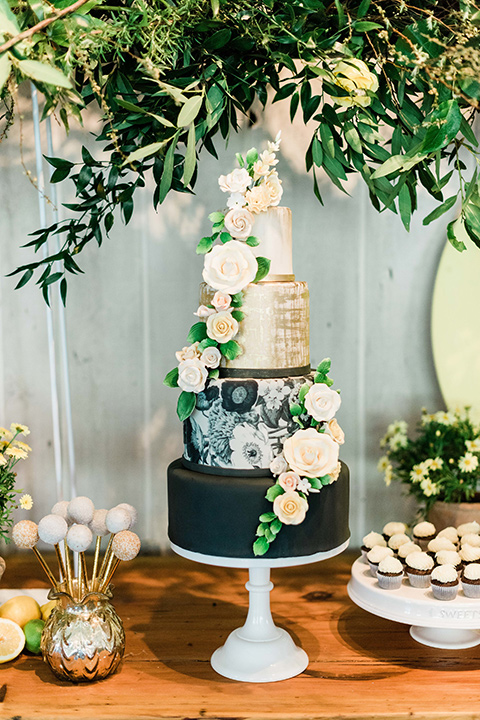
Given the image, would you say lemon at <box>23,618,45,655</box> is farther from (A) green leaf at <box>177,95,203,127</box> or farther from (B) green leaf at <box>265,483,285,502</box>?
(A) green leaf at <box>177,95,203,127</box>

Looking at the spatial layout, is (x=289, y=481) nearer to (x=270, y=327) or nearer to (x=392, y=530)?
(x=270, y=327)

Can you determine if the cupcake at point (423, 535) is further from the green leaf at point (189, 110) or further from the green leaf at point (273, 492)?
the green leaf at point (189, 110)

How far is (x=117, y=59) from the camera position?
103 cm

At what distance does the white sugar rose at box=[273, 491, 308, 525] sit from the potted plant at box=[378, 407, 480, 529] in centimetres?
47

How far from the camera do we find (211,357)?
3.37ft

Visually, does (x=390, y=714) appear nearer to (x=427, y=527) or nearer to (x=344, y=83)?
(x=427, y=527)

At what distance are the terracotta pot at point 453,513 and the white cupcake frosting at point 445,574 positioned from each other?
29 centimetres

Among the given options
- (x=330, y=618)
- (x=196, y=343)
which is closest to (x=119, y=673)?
(x=330, y=618)

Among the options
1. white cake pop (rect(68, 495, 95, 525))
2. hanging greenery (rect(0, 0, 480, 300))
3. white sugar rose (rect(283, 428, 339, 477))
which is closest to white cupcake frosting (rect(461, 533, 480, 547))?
white sugar rose (rect(283, 428, 339, 477))

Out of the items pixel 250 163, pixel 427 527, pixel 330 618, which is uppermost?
pixel 250 163

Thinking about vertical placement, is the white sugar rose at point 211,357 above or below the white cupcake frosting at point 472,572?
above

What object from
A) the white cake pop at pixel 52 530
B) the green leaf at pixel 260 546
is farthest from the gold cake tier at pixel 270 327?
the white cake pop at pixel 52 530

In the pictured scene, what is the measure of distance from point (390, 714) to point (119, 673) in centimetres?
39

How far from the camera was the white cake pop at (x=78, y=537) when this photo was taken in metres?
1.06
